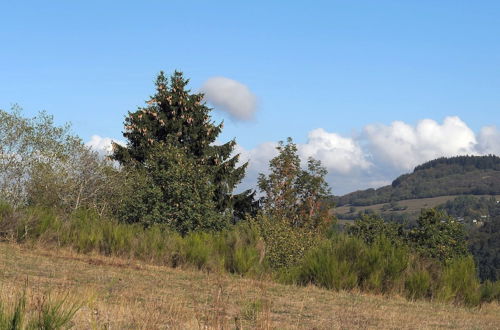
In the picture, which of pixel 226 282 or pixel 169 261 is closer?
pixel 226 282

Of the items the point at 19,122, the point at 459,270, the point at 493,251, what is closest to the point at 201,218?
the point at 19,122

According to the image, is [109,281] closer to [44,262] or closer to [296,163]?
[44,262]

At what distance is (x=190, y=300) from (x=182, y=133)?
37677 mm

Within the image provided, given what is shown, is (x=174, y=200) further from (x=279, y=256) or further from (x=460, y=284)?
(x=460, y=284)

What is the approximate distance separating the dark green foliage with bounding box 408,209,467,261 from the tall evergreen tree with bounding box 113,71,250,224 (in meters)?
17.3

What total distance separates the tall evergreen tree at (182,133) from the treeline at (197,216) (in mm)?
96

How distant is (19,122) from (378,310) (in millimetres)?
29145

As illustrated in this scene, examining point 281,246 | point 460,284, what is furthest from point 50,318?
point 281,246

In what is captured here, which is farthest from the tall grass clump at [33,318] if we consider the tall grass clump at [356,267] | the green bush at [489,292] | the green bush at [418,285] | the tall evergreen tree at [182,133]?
the tall evergreen tree at [182,133]

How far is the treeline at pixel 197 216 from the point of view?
690 inches

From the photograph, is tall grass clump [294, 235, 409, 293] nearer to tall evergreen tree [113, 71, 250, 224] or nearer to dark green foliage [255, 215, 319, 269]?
dark green foliage [255, 215, 319, 269]

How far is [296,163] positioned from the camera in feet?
166

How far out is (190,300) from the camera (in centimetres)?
1166

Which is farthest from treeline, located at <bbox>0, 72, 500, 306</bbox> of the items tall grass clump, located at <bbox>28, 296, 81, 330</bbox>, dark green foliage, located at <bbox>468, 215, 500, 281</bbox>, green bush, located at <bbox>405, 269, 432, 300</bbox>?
dark green foliage, located at <bbox>468, 215, 500, 281</bbox>
